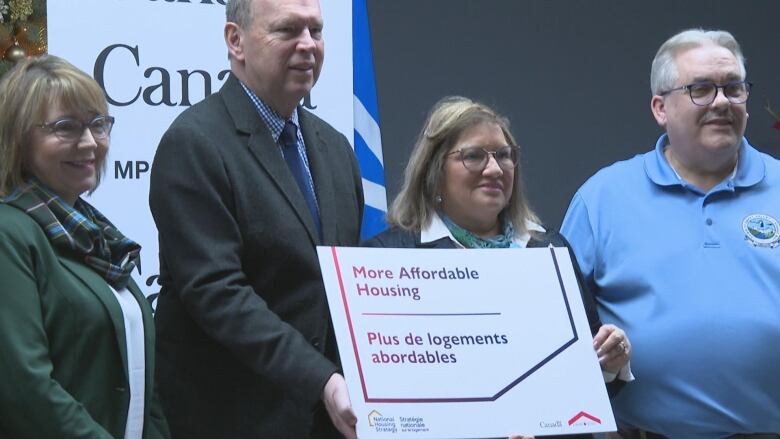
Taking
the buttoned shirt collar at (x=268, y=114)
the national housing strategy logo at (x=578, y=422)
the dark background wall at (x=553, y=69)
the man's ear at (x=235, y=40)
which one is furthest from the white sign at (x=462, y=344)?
the dark background wall at (x=553, y=69)

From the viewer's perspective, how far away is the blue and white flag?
163 inches

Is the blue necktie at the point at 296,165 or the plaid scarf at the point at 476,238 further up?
the blue necktie at the point at 296,165

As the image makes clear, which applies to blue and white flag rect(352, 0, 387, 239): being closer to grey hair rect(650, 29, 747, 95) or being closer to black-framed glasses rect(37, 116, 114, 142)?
grey hair rect(650, 29, 747, 95)

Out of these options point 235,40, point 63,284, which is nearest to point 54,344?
point 63,284

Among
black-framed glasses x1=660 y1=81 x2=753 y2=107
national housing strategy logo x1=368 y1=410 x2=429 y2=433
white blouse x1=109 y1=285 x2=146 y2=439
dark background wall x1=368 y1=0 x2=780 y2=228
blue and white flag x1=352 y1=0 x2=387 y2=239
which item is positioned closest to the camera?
national housing strategy logo x1=368 y1=410 x2=429 y2=433

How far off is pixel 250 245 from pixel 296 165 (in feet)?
0.95

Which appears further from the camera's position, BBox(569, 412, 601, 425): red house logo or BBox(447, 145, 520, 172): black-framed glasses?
BBox(447, 145, 520, 172): black-framed glasses

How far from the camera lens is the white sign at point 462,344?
2775 millimetres

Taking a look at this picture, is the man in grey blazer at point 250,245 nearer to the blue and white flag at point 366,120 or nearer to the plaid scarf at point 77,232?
the plaid scarf at point 77,232

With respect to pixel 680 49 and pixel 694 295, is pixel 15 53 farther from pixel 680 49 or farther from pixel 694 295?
pixel 694 295

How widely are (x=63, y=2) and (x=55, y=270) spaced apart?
134 centimetres

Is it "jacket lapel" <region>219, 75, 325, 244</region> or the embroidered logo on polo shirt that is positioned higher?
"jacket lapel" <region>219, 75, 325, 244</region>

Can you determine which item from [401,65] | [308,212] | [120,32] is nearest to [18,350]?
[308,212]

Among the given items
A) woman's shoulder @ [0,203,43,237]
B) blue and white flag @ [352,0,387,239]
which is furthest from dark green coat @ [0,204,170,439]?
blue and white flag @ [352,0,387,239]
